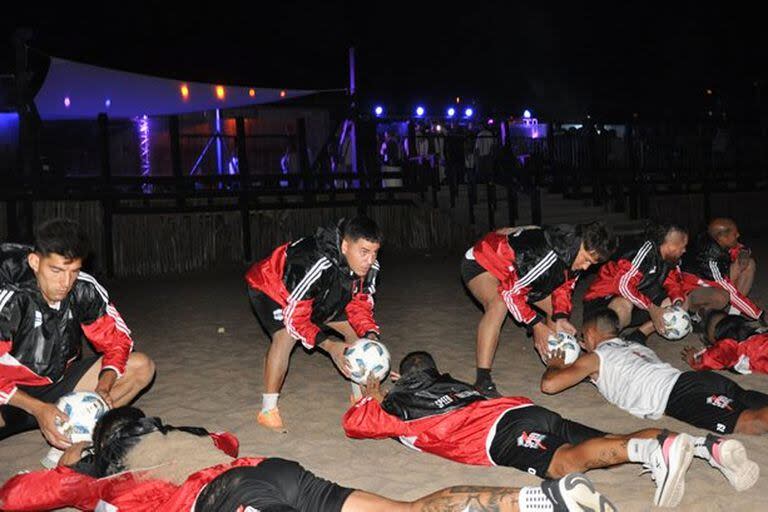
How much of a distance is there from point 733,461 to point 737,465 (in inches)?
1.4

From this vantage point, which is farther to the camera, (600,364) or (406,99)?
(406,99)

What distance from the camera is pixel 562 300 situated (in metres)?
6.21

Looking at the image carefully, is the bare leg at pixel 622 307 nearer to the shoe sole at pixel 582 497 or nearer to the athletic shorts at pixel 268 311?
the athletic shorts at pixel 268 311

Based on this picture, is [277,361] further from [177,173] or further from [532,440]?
[177,173]

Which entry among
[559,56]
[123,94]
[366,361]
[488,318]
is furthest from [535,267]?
[559,56]

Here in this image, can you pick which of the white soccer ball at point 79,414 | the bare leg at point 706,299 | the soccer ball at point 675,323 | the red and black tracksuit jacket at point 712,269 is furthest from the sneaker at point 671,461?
the red and black tracksuit jacket at point 712,269

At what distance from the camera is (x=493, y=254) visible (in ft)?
20.8

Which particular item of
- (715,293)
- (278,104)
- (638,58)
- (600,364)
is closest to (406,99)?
(278,104)

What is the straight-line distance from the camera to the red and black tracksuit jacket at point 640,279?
6902 mm

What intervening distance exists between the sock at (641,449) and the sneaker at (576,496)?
2.12 ft

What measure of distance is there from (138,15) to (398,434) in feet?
41.4

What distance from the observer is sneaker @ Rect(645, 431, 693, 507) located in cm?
354

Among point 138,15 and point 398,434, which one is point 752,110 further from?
point 398,434

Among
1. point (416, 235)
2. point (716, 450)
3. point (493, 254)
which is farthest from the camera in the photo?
point (416, 235)
